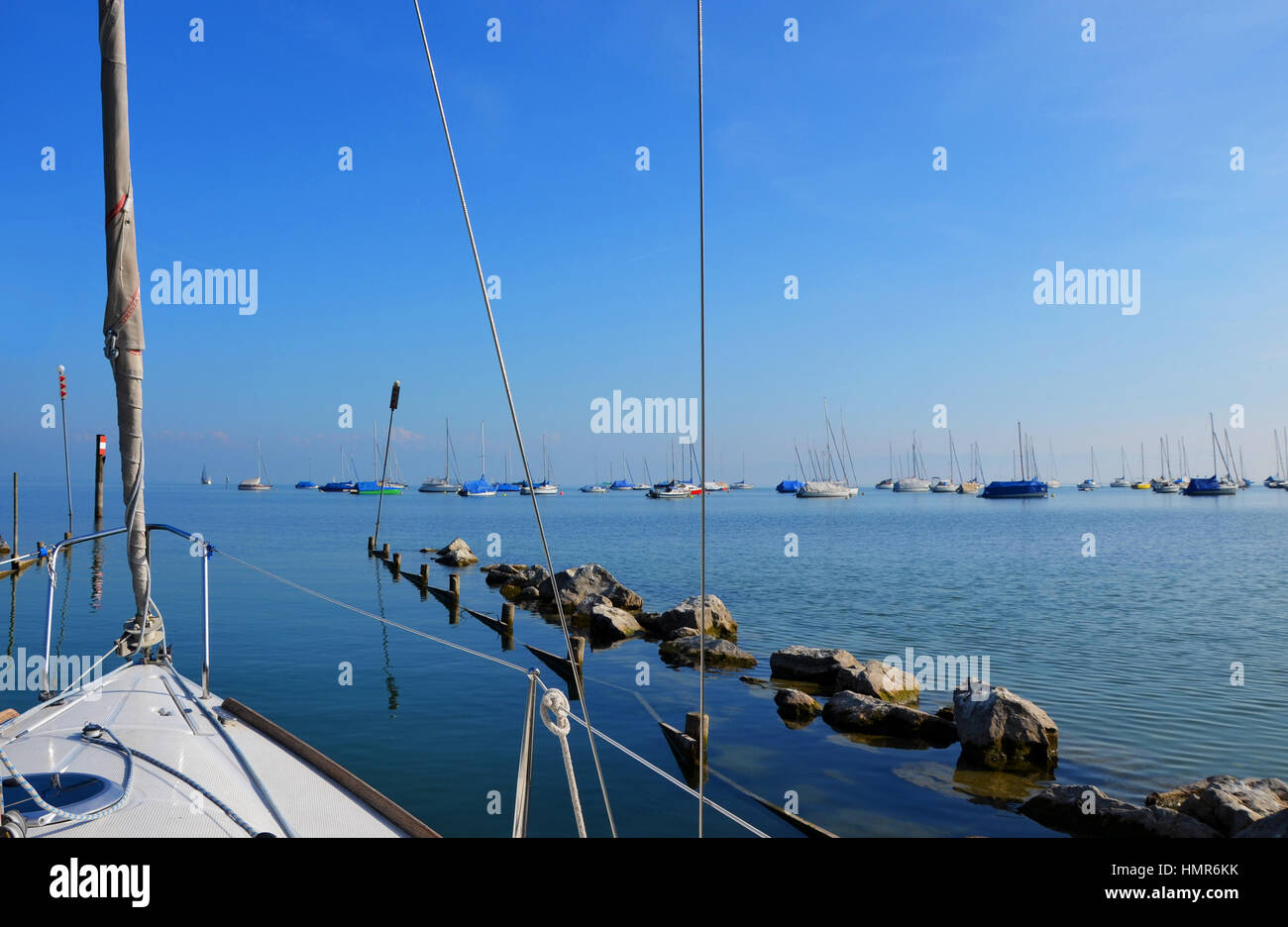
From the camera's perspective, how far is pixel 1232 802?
8922 mm

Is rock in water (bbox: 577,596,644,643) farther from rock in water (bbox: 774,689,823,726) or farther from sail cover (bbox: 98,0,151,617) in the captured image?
sail cover (bbox: 98,0,151,617)

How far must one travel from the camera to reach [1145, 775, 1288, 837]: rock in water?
872cm

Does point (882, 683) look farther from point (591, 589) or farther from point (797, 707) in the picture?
point (591, 589)

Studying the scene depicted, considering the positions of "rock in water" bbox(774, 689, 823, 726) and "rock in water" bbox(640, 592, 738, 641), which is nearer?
"rock in water" bbox(774, 689, 823, 726)

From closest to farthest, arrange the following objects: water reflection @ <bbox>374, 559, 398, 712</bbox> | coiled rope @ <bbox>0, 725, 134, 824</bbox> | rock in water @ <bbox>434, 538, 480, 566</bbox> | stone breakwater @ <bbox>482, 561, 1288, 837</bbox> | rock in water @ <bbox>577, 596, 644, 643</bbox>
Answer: coiled rope @ <bbox>0, 725, 134, 824</bbox> < stone breakwater @ <bbox>482, 561, 1288, 837</bbox> < water reflection @ <bbox>374, 559, 398, 712</bbox> < rock in water @ <bbox>577, 596, 644, 643</bbox> < rock in water @ <bbox>434, 538, 480, 566</bbox>

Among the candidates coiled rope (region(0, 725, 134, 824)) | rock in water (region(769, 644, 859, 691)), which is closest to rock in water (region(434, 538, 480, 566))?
rock in water (region(769, 644, 859, 691))

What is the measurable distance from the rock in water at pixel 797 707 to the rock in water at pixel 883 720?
0.94ft

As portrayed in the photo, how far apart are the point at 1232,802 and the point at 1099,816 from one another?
1359mm

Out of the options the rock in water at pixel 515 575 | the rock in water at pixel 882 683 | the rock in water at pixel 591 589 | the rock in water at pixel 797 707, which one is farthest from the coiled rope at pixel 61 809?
the rock in water at pixel 515 575

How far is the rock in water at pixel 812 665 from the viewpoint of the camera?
1692 cm

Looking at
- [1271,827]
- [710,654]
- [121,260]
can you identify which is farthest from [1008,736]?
[121,260]

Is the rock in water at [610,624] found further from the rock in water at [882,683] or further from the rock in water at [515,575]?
the rock in water at [882,683]

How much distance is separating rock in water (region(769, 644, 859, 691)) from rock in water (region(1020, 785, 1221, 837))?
6.61 meters
